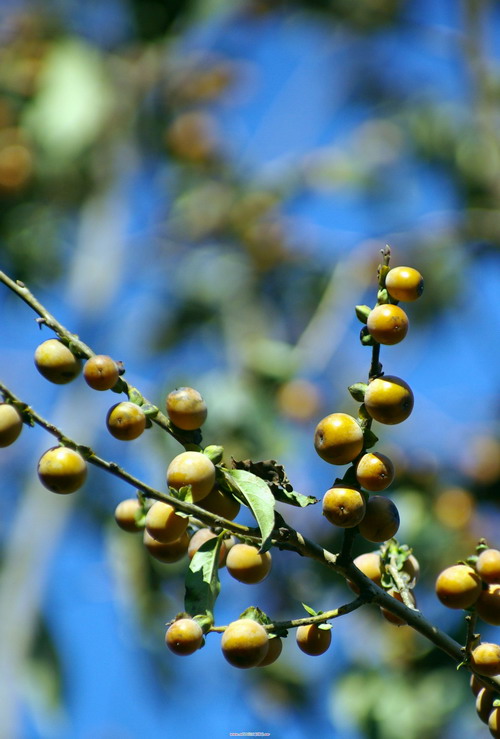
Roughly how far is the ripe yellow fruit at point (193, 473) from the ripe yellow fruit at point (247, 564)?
0.08 meters

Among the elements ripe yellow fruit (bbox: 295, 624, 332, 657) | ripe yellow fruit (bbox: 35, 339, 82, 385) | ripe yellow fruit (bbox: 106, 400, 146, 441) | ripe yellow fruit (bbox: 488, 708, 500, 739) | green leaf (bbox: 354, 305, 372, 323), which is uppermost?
green leaf (bbox: 354, 305, 372, 323)

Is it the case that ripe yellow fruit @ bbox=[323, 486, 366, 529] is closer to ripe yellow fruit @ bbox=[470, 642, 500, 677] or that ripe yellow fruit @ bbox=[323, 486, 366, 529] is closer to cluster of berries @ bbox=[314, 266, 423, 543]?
cluster of berries @ bbox=[314, 266, 423, 543]

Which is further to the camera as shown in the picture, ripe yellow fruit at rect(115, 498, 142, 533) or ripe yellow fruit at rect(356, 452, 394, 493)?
ripe yellow fruit at rect(115, 498, 142, 533)

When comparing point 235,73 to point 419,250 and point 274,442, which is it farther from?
point 274,442

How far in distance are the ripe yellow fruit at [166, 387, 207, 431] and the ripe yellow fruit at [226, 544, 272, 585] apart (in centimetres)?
12

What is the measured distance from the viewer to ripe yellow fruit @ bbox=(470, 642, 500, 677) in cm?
76

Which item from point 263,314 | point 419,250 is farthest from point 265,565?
point 263,314

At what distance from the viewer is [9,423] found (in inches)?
29.9

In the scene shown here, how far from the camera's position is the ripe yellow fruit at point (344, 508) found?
0.76 meters

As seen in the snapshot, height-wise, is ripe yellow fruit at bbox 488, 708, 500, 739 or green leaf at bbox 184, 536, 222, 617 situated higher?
green leaf at bbox 184, 536, 222, 617

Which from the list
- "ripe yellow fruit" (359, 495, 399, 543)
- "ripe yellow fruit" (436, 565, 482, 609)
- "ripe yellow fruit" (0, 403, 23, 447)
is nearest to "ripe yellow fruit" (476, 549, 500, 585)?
"ripe yellow fruit" (436, 565, 482, 609)

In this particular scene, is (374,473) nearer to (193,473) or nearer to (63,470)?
(193,473)

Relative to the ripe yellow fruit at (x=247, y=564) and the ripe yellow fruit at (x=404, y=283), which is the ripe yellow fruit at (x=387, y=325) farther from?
the ripe yellow fruit at (x=247, y=564)


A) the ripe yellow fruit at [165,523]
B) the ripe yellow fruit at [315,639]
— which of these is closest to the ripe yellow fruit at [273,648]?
the ripe yellow fruit at [315,639]
